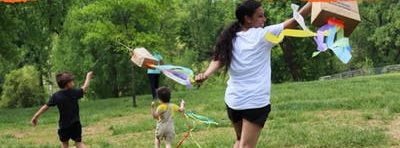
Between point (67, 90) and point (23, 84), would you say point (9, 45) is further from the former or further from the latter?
point (67, 90)

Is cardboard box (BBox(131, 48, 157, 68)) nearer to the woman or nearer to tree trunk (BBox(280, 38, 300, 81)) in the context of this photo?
the woman

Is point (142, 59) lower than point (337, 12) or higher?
lower

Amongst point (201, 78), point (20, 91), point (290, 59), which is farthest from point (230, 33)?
point (290, 59)

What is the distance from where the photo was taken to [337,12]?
534cm

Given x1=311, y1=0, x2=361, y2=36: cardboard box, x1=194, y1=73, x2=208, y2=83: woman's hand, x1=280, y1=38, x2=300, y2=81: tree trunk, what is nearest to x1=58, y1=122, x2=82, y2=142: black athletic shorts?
x1=194, y1=73, x2=208, y2=83: woman's hand

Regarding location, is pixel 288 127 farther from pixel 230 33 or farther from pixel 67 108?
pixel 230 33

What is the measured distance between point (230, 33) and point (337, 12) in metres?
0.95

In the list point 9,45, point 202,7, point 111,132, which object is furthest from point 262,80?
point 202,7

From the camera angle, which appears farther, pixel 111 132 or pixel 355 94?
pixel 355 94

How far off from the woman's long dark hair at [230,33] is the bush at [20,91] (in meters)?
29.6

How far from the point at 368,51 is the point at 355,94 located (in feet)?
157

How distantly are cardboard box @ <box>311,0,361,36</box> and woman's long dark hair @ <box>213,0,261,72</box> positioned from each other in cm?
51

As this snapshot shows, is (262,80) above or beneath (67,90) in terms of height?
above

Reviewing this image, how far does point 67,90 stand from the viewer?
8.14 m
